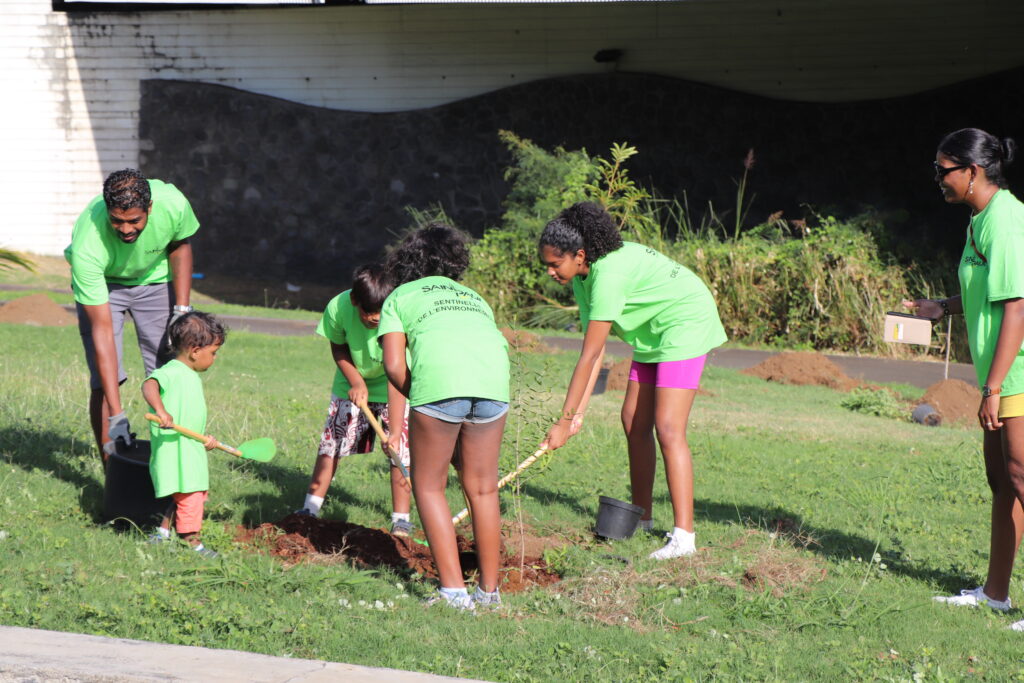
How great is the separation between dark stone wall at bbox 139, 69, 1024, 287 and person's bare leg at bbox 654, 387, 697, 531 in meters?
12.5

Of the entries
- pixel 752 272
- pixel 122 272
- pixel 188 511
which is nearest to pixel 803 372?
pixel 752 272

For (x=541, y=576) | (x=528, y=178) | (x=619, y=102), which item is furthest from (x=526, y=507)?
(x=619, y=102)

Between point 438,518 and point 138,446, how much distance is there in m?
2.07

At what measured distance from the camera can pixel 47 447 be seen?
22.7 feet

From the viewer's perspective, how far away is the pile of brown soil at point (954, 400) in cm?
999

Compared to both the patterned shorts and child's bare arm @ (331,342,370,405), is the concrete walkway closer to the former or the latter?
child's bare arm @ (331,342,370,405)

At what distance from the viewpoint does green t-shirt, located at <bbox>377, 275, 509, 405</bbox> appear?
431 centimetres

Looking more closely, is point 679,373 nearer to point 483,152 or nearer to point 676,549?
point 676,549

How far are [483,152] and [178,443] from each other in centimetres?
1526

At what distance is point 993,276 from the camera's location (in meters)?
4.29

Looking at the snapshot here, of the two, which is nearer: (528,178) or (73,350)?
(73,350)

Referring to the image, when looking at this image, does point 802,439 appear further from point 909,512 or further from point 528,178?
point 528,178

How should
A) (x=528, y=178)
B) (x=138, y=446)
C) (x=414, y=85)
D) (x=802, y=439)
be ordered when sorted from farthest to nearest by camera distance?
1. (x=414, y=85)
2. (x=528, y=178)
3. (x=802, y=439)
4. (x=138, y=446)

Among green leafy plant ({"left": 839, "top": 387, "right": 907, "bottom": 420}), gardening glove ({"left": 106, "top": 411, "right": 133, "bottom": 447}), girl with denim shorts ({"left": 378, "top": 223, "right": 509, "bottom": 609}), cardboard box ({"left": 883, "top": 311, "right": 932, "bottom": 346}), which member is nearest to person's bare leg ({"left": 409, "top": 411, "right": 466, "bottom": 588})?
girl with denim shorts ({"left": 378, "top": 223, "right": 509, "bottom": 609})
